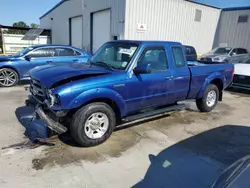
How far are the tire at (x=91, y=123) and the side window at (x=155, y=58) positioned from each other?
1.27 metres

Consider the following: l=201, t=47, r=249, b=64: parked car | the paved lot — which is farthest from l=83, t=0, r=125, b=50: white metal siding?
the paved lot

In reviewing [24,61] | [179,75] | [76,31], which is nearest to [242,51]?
[76,31]

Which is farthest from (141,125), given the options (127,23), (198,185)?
(127,23)

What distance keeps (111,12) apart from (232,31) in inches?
459

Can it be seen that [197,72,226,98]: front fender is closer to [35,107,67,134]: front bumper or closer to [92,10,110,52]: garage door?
[35,107,67,134]: front bumper

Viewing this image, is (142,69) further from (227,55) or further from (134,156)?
(227,55)

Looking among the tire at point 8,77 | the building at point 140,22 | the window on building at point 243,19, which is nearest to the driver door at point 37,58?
the tire at point 8,77

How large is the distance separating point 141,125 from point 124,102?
1.09m

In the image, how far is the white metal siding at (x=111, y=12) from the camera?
14422 millimetres

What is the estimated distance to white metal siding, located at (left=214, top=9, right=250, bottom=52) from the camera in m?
19.3

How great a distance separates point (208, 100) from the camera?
6270mm

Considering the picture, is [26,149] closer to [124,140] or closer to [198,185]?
[124,140]

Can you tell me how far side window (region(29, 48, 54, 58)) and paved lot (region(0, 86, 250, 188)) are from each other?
3.79m

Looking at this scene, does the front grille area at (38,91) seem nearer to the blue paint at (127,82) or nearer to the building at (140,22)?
the blue paint at (127,82)
